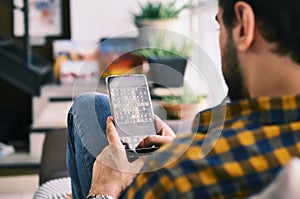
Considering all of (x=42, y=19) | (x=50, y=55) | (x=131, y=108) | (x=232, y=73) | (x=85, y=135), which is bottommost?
(x=50, y=55)

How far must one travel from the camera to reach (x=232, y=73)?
896mm

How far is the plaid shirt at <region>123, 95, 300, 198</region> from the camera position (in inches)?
32.4

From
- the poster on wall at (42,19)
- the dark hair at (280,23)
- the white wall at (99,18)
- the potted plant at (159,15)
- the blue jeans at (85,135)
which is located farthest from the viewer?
the poster on wall at (42,19)

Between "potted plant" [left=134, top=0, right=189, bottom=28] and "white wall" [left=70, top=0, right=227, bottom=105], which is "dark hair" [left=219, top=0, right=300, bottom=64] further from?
"white wall" [left=70, top=0, right=227, bottom=105]

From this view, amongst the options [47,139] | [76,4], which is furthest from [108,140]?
[76,4]

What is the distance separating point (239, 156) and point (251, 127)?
0.14 feet

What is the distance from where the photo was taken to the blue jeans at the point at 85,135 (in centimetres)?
136

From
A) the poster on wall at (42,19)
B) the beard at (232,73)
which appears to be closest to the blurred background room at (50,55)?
the poster on wall at (42,19)

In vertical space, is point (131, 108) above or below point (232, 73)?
below

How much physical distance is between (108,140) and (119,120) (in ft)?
0.16

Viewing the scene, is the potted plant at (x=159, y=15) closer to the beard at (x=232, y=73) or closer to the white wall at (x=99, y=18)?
the white wall at (x=99, y=18)

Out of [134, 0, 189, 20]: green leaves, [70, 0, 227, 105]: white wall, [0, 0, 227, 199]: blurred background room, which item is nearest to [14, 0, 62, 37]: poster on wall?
[0, 0, 227, 199]: blurred background room

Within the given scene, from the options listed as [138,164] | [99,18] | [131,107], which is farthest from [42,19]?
[138,164]

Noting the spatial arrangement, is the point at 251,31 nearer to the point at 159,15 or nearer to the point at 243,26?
the point at 243,26
